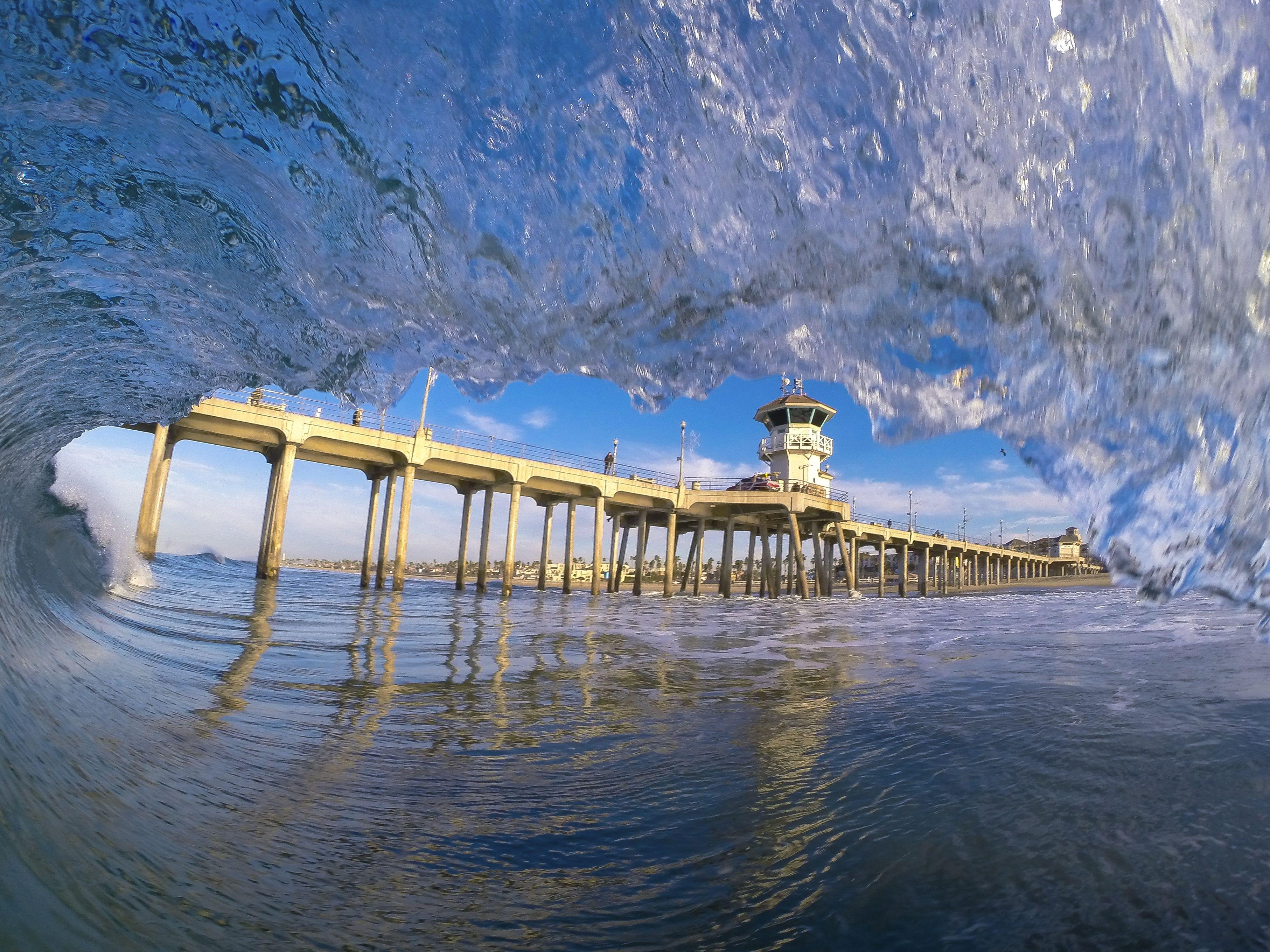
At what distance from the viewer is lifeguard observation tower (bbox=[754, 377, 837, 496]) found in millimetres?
36281

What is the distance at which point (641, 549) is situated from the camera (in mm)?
29719

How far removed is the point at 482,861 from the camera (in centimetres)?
195

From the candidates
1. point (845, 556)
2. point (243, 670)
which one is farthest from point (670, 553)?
point (243, 670)

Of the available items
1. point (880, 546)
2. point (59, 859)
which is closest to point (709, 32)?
point (59, 859)

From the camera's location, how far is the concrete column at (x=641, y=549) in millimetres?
28516

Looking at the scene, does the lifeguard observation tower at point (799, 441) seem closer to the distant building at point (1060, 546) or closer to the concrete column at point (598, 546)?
the concrete column at point (598, 546)

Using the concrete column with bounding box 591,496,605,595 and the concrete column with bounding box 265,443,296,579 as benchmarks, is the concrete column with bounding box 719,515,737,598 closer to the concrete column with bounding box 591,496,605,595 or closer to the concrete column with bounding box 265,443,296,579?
the concrete column with bounding box 591,496,605,595

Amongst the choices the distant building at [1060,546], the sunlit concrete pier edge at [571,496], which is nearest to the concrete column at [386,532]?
the sunlit concrete pier edge at [571,496]

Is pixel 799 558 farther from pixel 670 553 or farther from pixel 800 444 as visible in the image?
pixel 800 444

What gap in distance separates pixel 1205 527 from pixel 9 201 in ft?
19.0

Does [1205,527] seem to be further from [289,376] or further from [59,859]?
[289,376]

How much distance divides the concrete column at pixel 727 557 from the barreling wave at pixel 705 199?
22.8m

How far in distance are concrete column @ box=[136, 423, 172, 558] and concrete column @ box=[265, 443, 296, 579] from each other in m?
2.65

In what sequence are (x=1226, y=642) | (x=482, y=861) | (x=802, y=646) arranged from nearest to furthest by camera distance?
(x=482, y=861) < (x=1226, y=642) < (x=802, y=646)
